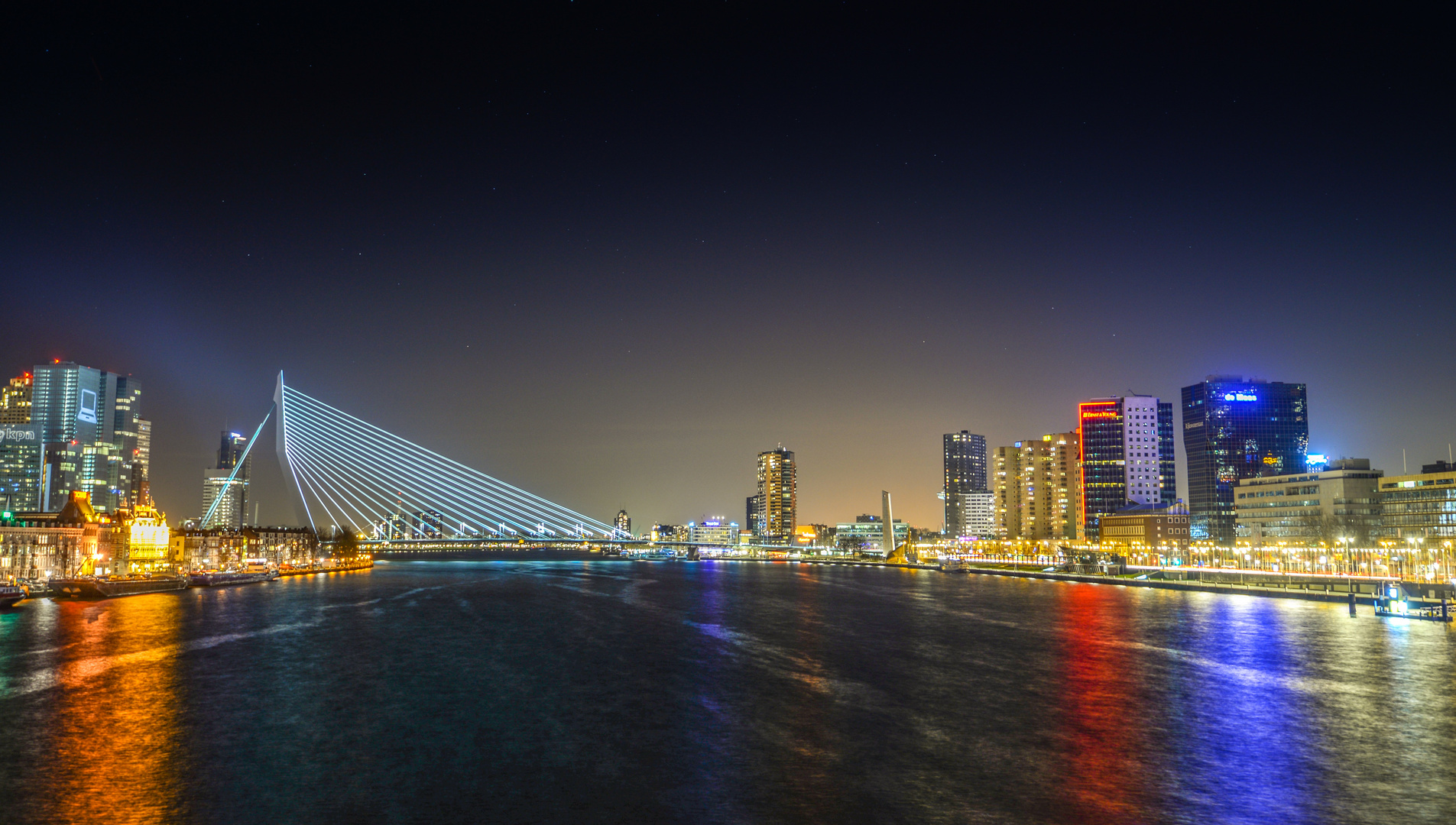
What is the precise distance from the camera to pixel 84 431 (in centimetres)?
17062

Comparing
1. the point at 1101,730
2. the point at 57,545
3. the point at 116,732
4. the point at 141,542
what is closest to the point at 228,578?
the point at 141,542

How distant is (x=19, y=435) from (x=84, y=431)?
10053mm

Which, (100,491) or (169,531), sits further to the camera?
(100,491)

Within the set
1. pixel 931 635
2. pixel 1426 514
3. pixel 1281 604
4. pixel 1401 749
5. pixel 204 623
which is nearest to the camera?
pixel 1401 749

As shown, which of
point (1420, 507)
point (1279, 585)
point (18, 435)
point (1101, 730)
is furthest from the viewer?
point (18, 435)

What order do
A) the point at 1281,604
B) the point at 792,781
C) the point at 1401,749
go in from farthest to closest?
the point at 1281,604, the point at 1401,749, the point at 792,781

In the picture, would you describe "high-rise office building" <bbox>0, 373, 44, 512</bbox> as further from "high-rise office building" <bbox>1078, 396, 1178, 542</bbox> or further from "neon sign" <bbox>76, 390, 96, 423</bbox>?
"high-rise office building" <bbox>1078, 396, 1178, 542</bbox>

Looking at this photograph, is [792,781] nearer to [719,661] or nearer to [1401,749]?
[1401,749]

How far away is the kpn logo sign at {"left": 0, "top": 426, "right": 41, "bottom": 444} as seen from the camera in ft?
529

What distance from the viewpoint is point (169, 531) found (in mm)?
101312

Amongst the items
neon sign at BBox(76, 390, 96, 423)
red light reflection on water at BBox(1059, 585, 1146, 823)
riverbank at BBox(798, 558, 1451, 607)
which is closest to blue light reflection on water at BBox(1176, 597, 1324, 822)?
red light reflection on water at BBox(1059, 585, 1146, 823)

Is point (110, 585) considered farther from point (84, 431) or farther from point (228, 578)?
point (84, 431)

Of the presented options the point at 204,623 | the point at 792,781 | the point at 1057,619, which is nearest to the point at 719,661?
the point at 792,781

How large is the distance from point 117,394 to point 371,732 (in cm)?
19616
